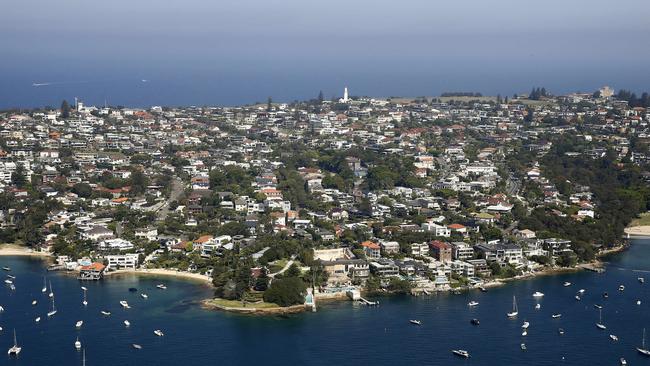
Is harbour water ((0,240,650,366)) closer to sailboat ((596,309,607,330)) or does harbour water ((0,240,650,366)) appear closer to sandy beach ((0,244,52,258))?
sailboat ((596,309,607,330))

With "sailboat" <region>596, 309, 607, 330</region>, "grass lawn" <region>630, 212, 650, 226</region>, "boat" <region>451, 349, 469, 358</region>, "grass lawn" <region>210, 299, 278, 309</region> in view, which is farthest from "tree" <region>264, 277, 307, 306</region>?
"grass lawn" <region>630, 212, 650, 226</region>

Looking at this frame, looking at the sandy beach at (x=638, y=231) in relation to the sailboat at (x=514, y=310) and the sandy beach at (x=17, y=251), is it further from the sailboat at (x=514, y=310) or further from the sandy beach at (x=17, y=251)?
the sandy beach at (x=17, y=251)

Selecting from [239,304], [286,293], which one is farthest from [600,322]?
[239,304]

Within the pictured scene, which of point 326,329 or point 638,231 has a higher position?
point 638,231

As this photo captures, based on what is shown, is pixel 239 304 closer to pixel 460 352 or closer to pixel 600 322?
pixel 460 352

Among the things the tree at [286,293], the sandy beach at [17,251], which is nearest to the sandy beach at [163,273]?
the tree at [286,293]

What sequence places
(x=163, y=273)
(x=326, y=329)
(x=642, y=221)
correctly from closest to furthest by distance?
(x=326, y=329), (x=163, y=273), (x=642, y=221)

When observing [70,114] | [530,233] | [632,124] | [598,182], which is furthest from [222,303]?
[632,124]

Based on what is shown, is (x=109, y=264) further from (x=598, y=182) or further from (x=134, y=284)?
(x=598, y=182)
